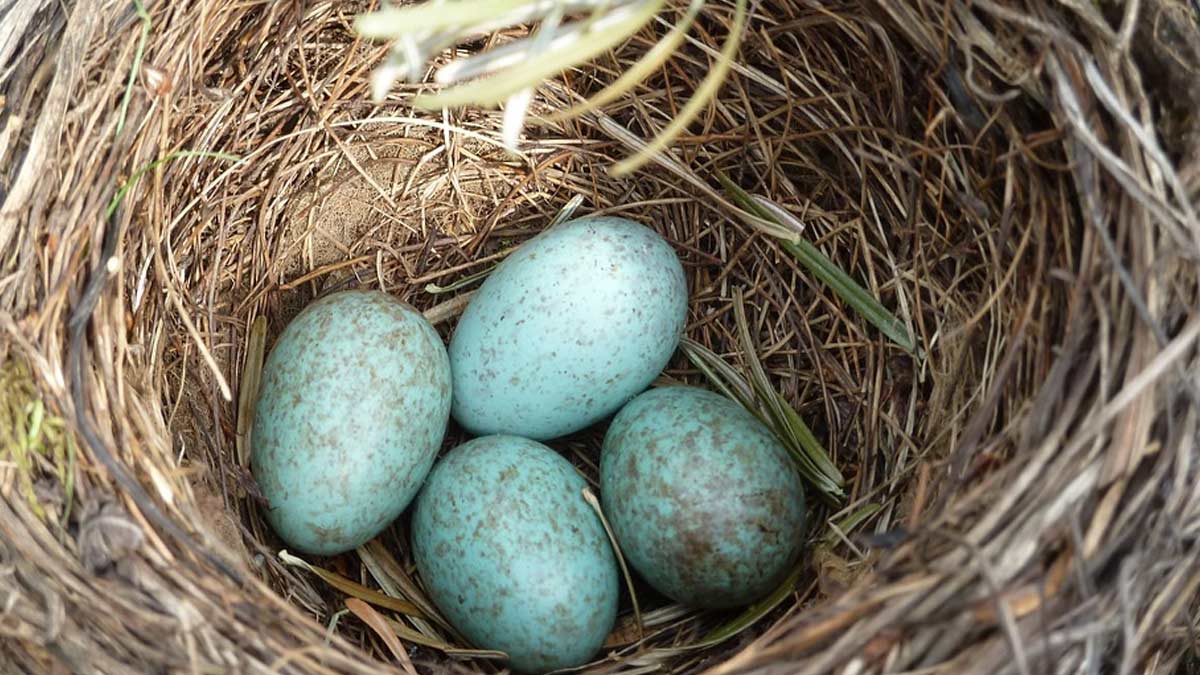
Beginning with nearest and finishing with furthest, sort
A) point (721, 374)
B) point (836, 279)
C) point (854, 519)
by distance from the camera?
point (854, 519) → point (836, 279) → point (721, 374)

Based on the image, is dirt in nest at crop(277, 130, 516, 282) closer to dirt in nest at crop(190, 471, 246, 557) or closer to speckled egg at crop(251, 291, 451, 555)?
speckled egg at crop(251, 291, 451, 555)

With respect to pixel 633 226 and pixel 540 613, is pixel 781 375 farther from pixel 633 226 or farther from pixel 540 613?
pixel 540 613

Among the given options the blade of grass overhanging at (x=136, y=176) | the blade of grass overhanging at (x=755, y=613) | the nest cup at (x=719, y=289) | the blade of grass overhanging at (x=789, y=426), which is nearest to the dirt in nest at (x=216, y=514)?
the nest cup at (x=719, y=289)

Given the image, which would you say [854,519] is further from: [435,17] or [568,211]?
[435,17]

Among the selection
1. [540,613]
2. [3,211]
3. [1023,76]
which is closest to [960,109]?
[1023,76]

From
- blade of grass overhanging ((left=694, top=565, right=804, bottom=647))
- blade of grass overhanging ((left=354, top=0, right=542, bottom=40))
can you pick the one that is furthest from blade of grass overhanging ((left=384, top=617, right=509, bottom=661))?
blade of grass overhanging ((left=354, top=0, right=542, bottom=40))

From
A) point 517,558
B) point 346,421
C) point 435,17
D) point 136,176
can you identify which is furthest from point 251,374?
point 435,17
